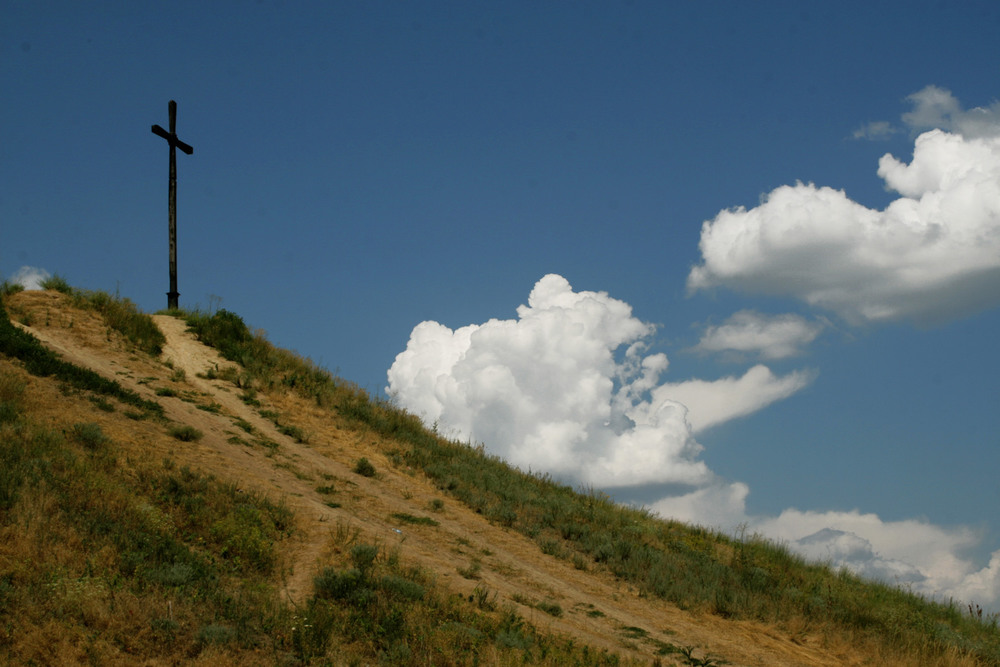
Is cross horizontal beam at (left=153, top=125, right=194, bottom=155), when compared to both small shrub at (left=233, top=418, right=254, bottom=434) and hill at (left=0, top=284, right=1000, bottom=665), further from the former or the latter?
small shrub at (left=233, top=418, right=254, bottom=434)

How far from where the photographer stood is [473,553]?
13.6 meters

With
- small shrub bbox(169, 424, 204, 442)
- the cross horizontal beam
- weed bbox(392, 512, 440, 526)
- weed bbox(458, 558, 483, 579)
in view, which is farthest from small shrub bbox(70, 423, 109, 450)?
the cross horizontal beam

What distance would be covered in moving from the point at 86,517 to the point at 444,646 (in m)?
5.15

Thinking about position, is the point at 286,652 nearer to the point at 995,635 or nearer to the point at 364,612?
the point at 364,612

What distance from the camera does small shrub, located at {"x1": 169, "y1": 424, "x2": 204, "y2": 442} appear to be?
49.1 feet

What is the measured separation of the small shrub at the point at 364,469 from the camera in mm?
17297

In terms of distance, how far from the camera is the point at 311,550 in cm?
1085

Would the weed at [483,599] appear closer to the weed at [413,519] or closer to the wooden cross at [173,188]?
the weed at [413,519]

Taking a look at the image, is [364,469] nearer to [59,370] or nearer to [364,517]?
[364,517]

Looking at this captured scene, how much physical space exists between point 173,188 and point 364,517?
638 inches

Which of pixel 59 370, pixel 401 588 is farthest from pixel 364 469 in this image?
pixel 401 588

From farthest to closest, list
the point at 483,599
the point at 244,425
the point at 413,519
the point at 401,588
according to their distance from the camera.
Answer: the point at 244,425, the point at 413,519, the point at 483,599, the point at 401,588

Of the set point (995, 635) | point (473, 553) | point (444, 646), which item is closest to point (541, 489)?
point (473, 553)

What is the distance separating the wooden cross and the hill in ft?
8.04
